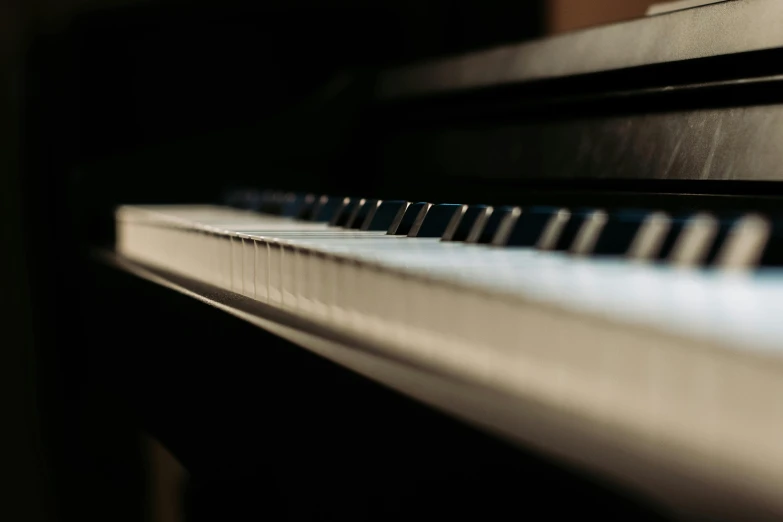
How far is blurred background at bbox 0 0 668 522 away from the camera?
6.19ft

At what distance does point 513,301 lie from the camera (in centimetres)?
50

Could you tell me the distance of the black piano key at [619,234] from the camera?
623 millimetres

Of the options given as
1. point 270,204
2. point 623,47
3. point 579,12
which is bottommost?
point 270,204

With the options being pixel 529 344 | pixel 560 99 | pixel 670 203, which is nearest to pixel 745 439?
pixel 529 344

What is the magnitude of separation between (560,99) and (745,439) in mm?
928

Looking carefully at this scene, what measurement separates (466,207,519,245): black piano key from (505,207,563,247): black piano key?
0.03 metres

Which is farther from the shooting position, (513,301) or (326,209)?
(326,209)

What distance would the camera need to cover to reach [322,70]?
229 cm

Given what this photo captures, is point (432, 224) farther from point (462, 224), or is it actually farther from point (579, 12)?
point (579, 12)

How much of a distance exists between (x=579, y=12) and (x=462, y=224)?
1543 millimetres

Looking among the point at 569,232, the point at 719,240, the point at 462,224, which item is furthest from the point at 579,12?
the point at 719,240

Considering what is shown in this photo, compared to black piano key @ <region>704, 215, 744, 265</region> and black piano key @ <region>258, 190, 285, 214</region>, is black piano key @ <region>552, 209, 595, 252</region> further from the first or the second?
black piano key @ <region>258, 190, 285, 214</region>

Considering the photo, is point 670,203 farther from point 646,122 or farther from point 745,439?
point 745,439

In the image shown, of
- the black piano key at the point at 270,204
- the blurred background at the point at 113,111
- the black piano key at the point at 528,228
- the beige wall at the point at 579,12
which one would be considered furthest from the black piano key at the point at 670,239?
the beige wall at the point at 579,12
